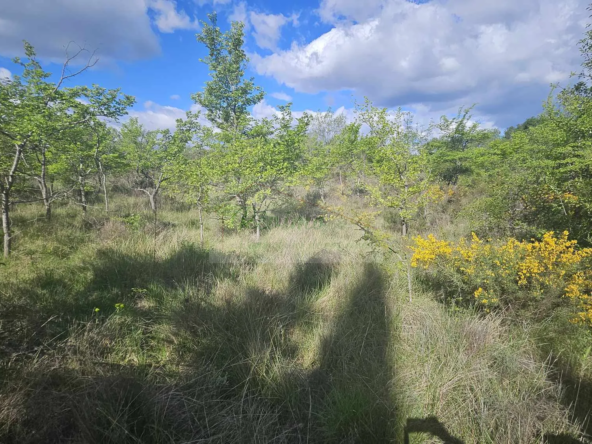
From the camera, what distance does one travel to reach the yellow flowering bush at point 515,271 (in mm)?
2775

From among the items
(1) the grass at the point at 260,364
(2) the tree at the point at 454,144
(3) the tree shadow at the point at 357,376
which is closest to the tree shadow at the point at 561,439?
(1) the grass at the point at 260,364

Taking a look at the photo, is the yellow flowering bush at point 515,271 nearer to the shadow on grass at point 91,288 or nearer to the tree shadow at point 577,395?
the tree shadow at point 577,395

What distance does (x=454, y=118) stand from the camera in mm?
14883

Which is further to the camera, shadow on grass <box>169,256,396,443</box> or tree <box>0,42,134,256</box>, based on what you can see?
tree <box>0,42,134,256</box>

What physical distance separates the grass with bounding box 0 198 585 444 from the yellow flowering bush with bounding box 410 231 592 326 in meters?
0.36

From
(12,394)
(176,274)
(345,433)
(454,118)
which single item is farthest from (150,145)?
(454,118)

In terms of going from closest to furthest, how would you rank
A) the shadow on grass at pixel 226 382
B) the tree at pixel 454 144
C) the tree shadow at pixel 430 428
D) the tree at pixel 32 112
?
the shadow on grass at pixel 226 382
the tree shadow at pixel 430 428
the tree at pixel 32 112
the tree at pixel 454 144

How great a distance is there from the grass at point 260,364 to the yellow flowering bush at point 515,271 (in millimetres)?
361

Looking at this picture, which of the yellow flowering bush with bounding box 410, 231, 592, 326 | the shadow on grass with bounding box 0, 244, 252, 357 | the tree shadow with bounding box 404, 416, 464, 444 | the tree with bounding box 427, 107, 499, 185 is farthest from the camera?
the tree with bounding box 427, 107, 499, 185

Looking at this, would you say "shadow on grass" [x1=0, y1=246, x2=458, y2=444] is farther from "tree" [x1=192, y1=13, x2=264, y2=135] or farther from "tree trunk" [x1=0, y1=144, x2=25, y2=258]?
"tree" [x1=192, y1=13, x2=264, y2=135]

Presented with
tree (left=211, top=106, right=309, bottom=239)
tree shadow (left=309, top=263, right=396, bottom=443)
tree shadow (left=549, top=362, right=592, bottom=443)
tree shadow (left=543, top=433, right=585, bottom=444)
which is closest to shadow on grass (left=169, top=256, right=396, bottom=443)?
tree shadow (left=309, top=263, right=396, bottom=443)

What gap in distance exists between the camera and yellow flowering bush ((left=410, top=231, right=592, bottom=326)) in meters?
2.78

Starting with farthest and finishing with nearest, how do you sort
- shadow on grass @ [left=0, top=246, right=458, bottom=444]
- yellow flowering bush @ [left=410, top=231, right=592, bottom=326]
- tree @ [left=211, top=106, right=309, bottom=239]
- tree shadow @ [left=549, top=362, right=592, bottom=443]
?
1. tree @ [left=211, top=106, right=309, bottom=239]
2. yellow flowering bush @ [left=410, top=231, right=592, bottom=326]
3. tree shadow @ [left=549, top=362, right=592, bottom=443]
4. shadow on grass @ [left=0, top=246, right=458, bottom=444]

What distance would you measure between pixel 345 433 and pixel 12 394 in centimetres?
216
